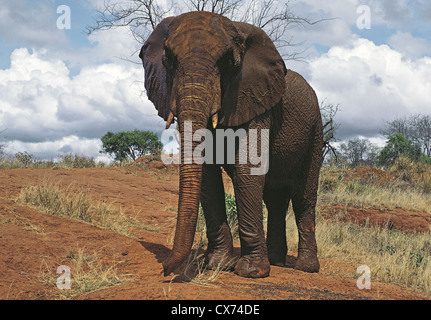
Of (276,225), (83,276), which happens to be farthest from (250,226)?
(83,276)

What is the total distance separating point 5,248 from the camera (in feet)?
18.4

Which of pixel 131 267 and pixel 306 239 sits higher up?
pixel 306 239

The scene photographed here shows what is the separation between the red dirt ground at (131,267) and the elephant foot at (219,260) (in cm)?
27

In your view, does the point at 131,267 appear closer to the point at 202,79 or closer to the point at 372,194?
the point at 202,79

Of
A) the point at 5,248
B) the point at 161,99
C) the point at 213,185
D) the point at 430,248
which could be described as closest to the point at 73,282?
the point at 5,248

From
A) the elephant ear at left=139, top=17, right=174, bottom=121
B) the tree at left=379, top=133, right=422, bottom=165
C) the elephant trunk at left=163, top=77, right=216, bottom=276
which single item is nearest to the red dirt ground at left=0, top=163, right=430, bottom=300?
the elephant trunk at left=163, top=77, right=216, bottom=276

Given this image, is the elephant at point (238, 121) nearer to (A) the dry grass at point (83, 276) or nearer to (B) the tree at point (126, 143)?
(A) the dry grass at point (83, 276)

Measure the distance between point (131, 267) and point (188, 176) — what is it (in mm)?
2043

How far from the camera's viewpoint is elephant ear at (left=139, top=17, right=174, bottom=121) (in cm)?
524

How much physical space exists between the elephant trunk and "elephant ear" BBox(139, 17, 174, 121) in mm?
910

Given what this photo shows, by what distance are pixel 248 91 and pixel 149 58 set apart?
142 centimetres

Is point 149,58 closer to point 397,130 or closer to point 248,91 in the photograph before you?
point 248,91

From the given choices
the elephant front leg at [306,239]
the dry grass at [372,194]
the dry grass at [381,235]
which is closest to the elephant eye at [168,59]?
the elephant front leg at [306,239]

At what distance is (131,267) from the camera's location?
555cm
